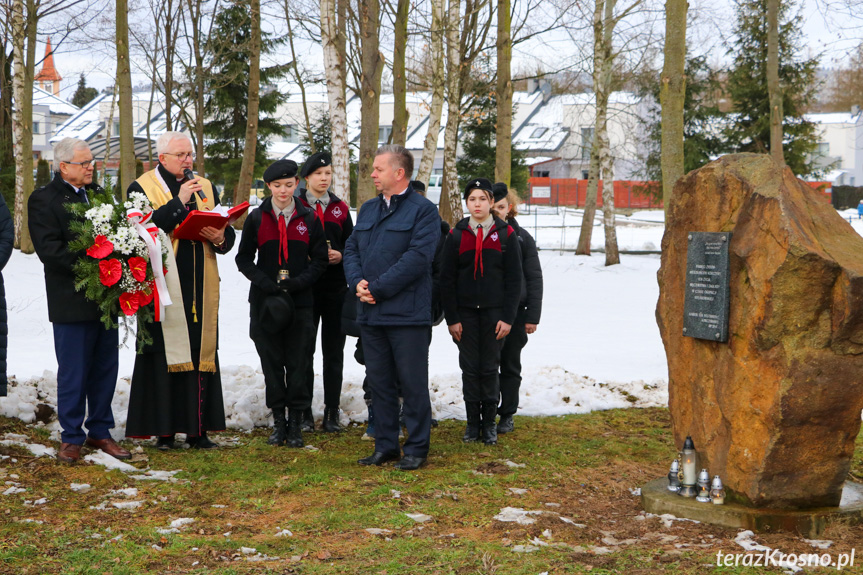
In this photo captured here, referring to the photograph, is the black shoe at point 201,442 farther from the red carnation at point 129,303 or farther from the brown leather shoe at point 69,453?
the red carnation at point 129,303

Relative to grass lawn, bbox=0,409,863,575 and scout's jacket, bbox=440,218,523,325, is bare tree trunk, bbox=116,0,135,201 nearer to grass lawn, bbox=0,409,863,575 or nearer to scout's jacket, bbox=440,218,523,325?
scout's jacket, bbox=440,218,523,325

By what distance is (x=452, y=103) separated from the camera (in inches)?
694

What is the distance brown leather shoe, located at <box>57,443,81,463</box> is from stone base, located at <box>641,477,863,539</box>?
3533mm

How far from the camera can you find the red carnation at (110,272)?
5.45 m

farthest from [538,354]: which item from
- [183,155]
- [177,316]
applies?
[183,155]

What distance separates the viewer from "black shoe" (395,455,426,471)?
562 cm

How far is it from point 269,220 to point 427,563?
10.2 feet

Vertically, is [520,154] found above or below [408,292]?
above

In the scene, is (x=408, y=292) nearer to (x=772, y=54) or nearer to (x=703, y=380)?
(x=703, y=380)

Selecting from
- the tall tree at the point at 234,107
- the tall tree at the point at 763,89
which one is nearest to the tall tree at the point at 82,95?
the tall tree at the point at 234,107

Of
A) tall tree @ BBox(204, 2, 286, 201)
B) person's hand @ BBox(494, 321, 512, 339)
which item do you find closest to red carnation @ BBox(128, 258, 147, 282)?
person's hand @ BBox(494, 321, 512, 339)

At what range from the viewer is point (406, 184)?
19.0 ft

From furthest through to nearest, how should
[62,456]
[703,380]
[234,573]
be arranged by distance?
[62,456] < [703,380] < [234,573]

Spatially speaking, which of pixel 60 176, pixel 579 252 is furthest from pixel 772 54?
pixel 60 176
